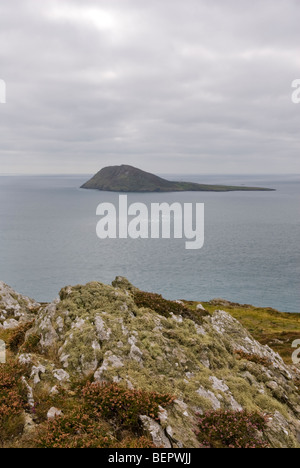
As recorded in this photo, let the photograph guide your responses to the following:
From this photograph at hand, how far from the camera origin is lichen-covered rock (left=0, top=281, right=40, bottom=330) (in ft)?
87.5

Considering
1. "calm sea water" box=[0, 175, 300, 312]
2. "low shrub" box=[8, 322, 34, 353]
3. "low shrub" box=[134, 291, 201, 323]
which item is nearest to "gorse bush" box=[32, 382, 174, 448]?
"low shrub" box=[8, 322, 34, 353]

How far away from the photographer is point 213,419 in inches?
512

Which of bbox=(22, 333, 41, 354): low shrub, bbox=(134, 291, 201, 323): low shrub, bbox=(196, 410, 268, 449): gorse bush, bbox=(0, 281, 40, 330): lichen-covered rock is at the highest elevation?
bbox=(134, 291, 201, 323): low shrub

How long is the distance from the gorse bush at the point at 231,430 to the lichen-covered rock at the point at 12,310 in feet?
61.4

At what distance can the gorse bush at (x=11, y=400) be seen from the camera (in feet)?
37.1

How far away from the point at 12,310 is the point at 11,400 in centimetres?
1969

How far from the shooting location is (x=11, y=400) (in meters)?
12.4

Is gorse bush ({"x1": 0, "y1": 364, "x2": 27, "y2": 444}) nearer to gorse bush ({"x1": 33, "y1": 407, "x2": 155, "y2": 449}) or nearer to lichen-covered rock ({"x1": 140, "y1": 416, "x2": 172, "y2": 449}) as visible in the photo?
gorse bush ({"x1": 33, "y1": 407, "x2": 155, "y2": 449})

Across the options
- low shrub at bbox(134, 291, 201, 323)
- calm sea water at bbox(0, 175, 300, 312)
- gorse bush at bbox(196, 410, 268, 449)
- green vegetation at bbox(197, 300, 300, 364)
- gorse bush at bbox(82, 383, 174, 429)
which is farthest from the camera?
calm sea water at bbox(0, 175, 300, 312)

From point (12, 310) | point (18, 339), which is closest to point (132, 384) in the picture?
point (18, 339)

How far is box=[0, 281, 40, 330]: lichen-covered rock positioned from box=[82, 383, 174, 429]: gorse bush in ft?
49.9

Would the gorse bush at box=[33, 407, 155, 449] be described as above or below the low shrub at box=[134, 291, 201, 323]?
below
